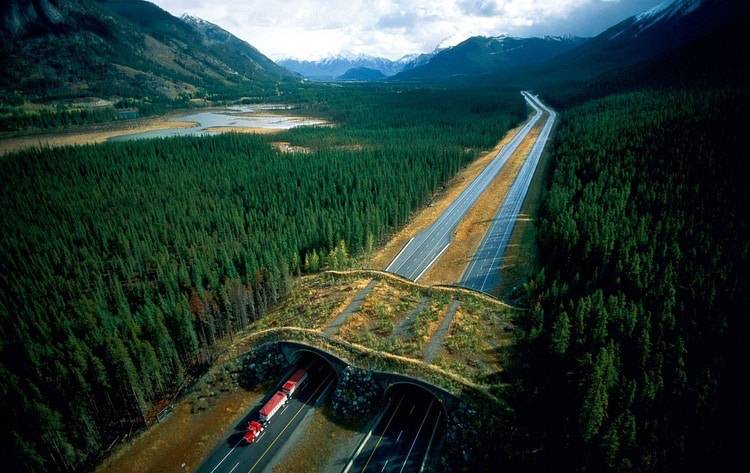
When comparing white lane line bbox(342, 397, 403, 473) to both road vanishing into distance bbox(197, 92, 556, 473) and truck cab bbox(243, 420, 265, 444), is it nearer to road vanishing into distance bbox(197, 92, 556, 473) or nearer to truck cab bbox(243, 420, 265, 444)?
road vanishing into distance bbox(197, 92, 556, 473)

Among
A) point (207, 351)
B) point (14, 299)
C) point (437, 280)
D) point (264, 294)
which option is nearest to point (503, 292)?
point (437, 280)

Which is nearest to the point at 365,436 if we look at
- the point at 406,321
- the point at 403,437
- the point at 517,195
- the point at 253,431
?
the point at 403,437

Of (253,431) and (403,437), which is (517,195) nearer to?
(403,437)

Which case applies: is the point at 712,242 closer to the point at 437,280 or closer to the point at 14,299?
the point at 437,280

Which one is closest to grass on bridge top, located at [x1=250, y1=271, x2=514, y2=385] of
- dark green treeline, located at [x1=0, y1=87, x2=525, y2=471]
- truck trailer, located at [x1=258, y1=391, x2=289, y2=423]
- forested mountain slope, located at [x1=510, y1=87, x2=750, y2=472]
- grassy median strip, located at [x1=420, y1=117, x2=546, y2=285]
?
forested mountain slope, located at [x1=510, y1=87, x2=750, y2=472]

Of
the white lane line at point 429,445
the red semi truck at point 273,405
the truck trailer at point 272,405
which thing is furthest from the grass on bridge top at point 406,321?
the truck trailer at point 272,405

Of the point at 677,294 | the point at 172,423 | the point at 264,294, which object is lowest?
the point at 172,423

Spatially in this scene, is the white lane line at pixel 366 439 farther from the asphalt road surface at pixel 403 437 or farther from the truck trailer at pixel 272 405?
the truck trailer at pixel 272 405
